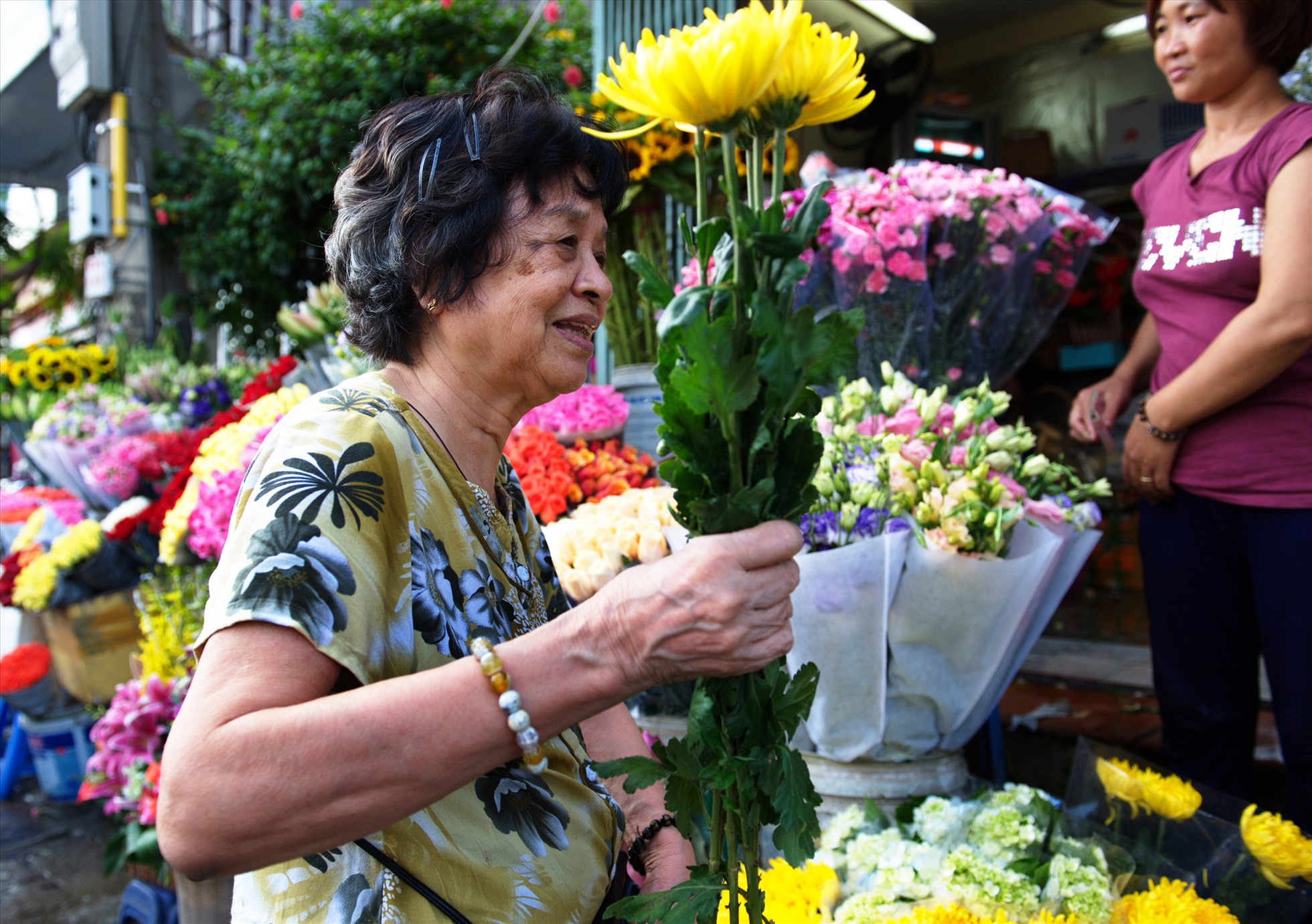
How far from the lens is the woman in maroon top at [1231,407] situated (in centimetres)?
181

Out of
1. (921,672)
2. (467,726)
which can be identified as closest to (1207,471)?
(921,672)

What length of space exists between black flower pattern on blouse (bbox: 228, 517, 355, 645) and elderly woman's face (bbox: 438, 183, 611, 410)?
1.28 ft

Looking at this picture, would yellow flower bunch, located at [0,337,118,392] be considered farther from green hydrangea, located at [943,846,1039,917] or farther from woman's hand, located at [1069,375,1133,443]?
green hydrangea, located at [943,846,1039,917]

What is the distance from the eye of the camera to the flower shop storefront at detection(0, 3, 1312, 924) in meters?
0.82

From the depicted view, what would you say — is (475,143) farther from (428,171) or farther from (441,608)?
(441,608)

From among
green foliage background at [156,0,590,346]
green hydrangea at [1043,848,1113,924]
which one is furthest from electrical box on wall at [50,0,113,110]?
green hydrangea at [1043,848,1113,924]

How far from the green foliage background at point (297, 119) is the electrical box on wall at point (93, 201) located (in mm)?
833

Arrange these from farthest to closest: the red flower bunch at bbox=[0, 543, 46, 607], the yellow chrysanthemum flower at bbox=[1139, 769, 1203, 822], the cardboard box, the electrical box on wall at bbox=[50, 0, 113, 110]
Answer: the electrical box on wall at bbox=[50, 0, 113, 110] → the red flower bunch at bbox=[0, 543, 46, 607] → the cardboard box → the yellow chrysanthemum flower at bbox=[1139, 769, 1203, 822]

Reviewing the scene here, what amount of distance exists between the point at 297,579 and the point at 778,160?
571mm

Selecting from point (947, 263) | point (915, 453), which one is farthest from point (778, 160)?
point (947, 263)


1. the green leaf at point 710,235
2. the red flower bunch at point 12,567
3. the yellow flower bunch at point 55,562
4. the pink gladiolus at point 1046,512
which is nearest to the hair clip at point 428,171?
the green leaf at point 710,235

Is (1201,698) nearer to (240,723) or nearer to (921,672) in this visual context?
(921,672)

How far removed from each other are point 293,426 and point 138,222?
19.1 ft

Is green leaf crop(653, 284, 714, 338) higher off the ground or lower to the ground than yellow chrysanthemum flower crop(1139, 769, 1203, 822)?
higher
